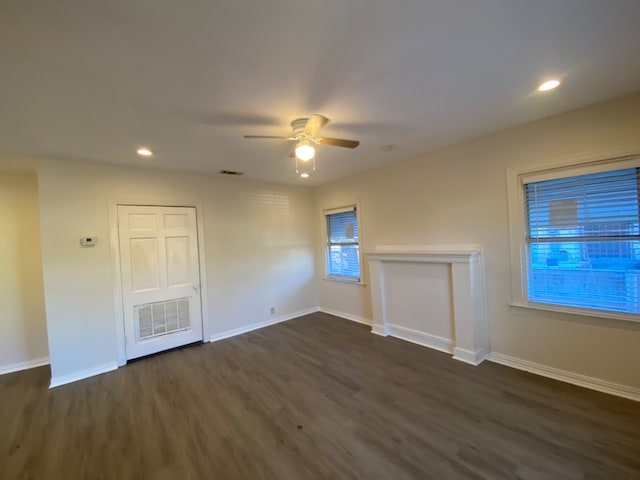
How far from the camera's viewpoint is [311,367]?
3168 millimetres

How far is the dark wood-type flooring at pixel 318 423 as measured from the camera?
1805mm

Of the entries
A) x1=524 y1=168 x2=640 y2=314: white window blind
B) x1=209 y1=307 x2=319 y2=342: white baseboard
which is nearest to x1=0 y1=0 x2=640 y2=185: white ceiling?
x1=524 y1=168 x2=640 y2=314: white window blind

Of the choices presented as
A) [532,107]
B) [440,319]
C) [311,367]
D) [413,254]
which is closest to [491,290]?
[440,319]

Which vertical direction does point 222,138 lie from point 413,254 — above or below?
above

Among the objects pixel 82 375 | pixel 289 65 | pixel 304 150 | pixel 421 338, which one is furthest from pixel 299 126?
pixel 82 375

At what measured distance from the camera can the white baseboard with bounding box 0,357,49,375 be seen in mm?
3506

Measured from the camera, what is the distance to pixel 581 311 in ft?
8.27

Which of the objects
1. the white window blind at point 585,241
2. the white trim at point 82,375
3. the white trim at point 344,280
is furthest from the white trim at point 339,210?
the white trim at point 82,375

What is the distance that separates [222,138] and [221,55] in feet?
4.18

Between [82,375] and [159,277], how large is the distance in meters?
1.34

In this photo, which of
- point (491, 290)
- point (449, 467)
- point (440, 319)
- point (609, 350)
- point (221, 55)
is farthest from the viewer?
point (440, 319)

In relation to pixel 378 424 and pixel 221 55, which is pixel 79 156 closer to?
pixel 221 55

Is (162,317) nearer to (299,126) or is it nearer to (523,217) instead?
(299,126)

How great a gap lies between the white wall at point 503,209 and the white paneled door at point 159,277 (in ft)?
9.24
